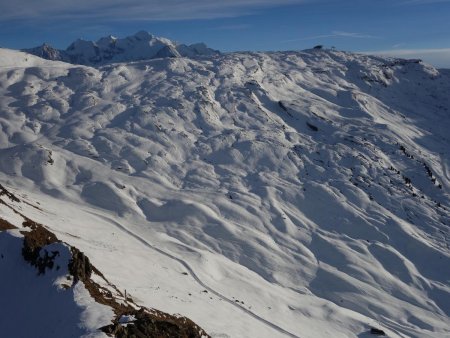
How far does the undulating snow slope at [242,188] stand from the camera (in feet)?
152

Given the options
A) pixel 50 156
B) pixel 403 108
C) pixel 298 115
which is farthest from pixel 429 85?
pixel 50 156

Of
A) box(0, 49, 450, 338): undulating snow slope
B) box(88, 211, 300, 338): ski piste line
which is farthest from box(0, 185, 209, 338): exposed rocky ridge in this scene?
box(88, 211, 300, 338): ski piste line

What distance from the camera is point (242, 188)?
244 feet

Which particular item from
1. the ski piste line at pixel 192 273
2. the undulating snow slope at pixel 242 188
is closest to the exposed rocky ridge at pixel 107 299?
the undulating snow slope at pixel 242 188

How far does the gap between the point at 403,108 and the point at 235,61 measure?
49684 millimetres

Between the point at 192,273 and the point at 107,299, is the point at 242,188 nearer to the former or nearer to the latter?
the point at 192,273

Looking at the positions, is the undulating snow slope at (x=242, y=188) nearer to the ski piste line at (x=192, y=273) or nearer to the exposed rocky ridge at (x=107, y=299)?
the ski piste line at (x=192, y=273)

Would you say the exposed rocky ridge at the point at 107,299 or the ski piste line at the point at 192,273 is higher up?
the exposed rocky ridge at the point at 107,299

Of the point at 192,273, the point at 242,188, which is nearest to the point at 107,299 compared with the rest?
the point at 192,273

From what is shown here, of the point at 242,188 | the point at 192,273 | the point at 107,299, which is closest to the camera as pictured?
the point at 107,299

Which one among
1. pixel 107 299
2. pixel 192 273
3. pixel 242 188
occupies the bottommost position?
pixel 242 188

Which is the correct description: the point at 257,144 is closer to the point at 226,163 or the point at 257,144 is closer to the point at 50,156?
the point at 226,163

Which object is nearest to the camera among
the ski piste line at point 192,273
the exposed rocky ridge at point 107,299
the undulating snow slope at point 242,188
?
the exposed rocky ridge at point 107,299

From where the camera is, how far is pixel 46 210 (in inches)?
2039
